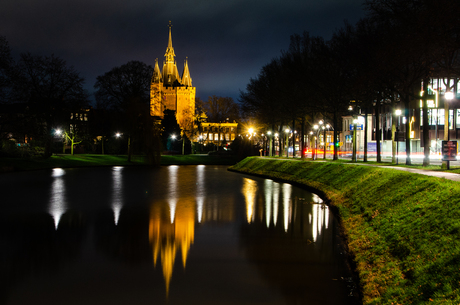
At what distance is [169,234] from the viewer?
12156 mm

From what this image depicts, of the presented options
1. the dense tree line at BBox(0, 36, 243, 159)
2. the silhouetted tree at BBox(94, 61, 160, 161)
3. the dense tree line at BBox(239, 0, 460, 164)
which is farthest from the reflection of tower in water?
the silhouetted tree at BBox(94, 61, 160, 161)

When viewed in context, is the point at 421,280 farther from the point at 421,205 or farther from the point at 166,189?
the point at 166,189

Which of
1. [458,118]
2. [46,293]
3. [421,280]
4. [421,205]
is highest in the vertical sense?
[458,118]

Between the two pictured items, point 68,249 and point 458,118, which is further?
point 458,118

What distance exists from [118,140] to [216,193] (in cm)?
4922

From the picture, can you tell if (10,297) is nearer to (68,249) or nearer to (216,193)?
(68,249)

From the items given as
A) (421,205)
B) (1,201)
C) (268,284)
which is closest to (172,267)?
(268,284)

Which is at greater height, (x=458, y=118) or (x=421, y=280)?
(x=458, y=118)

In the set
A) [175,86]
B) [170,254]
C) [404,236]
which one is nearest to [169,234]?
[170,254]

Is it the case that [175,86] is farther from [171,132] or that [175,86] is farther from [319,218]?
[319,218]

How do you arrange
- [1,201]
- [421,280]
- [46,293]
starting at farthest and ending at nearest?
[1,201]
[46,293]
[421,280]

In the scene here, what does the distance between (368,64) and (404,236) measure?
20411mm

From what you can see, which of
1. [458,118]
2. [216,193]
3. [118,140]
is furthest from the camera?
[118,140]

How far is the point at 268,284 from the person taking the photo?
7.88 m
